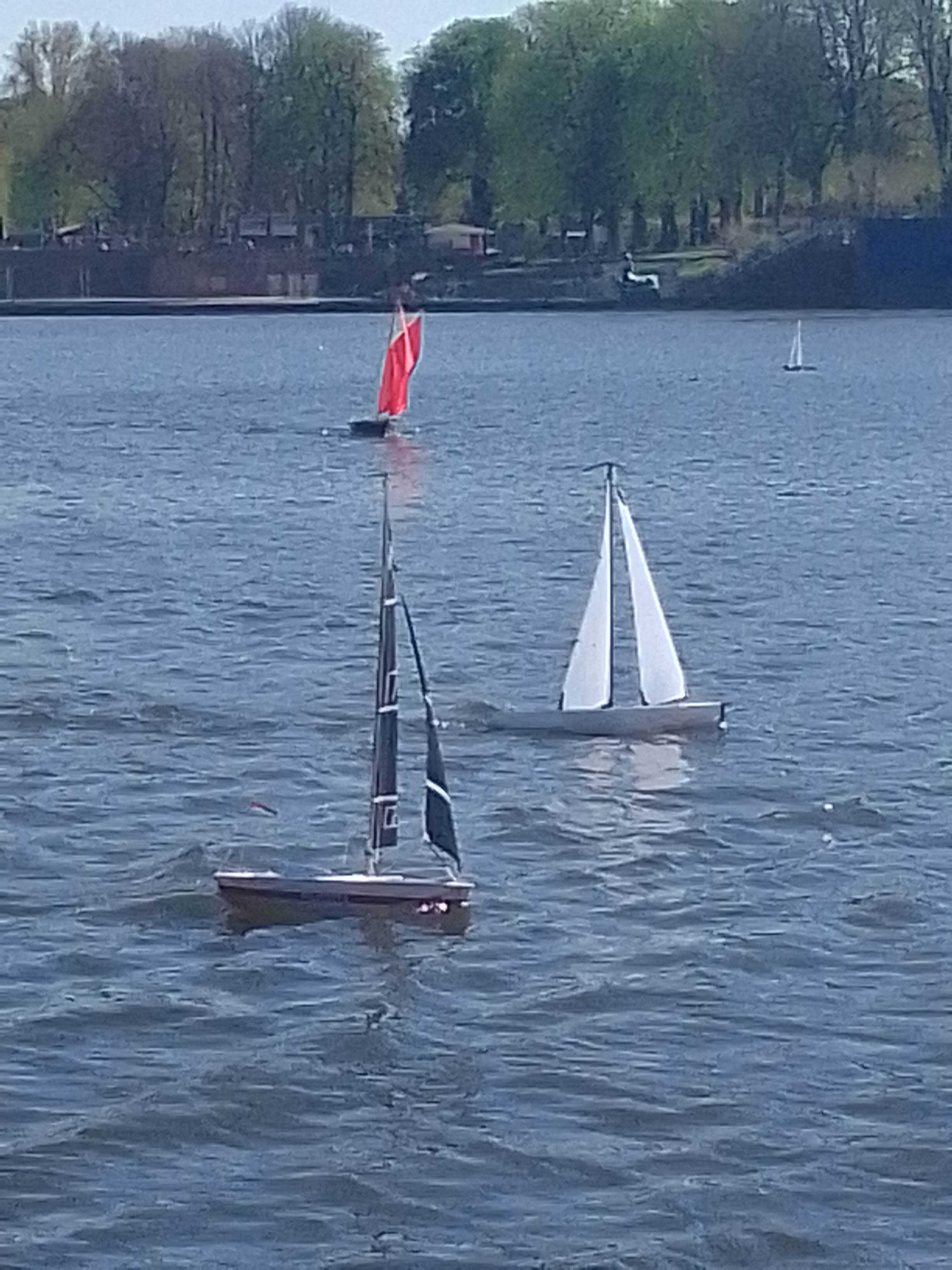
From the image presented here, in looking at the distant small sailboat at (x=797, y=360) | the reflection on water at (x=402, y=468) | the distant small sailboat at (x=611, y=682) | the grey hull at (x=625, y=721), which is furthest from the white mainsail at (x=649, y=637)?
the distant small sailboat at (x=797, y=360)

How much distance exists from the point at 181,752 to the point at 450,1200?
419 inches

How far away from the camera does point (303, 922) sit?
1786 centimetres

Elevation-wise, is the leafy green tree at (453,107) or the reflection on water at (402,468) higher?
the leafy green tree at (453,107)

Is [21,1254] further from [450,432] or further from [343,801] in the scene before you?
[450,432]

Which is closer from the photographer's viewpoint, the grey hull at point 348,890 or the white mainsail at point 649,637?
the grey hull at point 348,890

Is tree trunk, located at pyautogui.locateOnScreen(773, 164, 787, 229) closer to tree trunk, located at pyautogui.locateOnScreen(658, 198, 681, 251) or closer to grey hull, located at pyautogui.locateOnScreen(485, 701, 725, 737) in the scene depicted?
tree trunk, located at pyautogui.locateOnScreen(658, 198, 681, 251)

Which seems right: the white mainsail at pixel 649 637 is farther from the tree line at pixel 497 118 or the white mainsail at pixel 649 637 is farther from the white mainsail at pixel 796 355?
the tree line at pixel 497 118

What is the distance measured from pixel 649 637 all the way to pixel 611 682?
832 mm

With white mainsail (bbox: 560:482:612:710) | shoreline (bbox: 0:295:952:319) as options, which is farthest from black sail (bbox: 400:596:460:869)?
shoreline (bbox: 0:295:952:319)

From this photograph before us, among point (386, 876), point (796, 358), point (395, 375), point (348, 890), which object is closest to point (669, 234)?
point (796, 358)

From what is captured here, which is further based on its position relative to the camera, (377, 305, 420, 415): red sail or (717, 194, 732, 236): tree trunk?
(717, 194, 732, 236): tree trunk

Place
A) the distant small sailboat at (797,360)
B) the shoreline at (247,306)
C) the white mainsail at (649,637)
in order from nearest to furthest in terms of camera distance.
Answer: the white mainsail at (649,637), the distant small sailboat at (797,360), the shoreline at (247,306)

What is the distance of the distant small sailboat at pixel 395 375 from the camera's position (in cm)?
5953

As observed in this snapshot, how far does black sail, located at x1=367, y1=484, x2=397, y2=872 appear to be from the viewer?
17.0m
